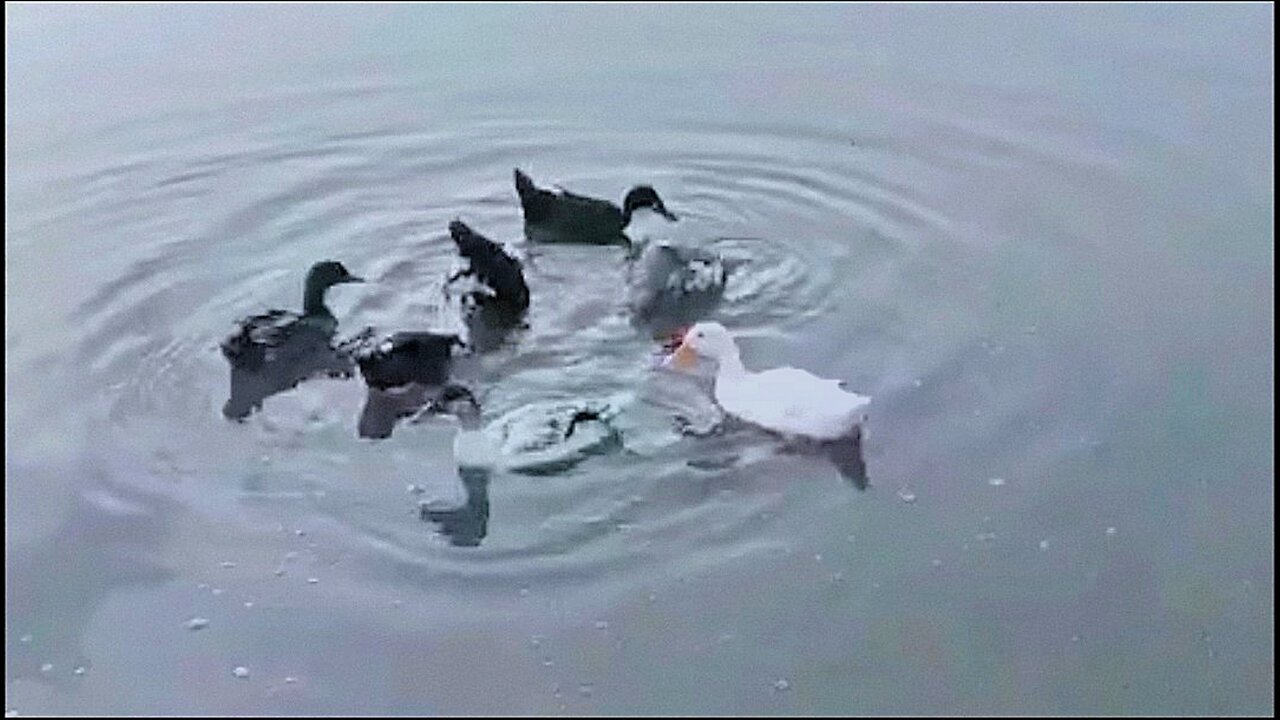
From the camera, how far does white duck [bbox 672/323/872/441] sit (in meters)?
6.55

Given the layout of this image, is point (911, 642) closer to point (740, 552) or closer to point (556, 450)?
point (740, 552)

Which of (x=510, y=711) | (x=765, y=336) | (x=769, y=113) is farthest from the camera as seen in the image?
(x=769, y=113)

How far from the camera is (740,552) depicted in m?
6.12

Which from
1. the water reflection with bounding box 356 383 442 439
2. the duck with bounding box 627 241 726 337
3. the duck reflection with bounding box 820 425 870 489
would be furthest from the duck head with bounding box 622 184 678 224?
the duck reflection with bounding box 820 425 870 489

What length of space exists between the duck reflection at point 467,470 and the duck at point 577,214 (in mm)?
1388

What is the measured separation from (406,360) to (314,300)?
65cm

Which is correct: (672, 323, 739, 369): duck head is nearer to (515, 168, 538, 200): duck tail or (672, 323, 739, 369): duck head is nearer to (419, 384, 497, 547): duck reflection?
(419, 384, 497, 547): duck reflection

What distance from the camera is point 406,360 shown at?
7.19 meters

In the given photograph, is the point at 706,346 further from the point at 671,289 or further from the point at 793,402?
the point at 671,289

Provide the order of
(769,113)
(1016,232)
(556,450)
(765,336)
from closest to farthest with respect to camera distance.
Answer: (556,450), (765,336), (1016,232), (769,113)

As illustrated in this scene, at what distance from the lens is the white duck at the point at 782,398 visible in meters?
6.55

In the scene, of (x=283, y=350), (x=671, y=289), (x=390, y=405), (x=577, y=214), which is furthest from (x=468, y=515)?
(x=577, y=214)

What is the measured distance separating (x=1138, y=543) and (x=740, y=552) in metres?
1.20

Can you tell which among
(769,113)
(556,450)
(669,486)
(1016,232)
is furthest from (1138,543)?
(769,113)
